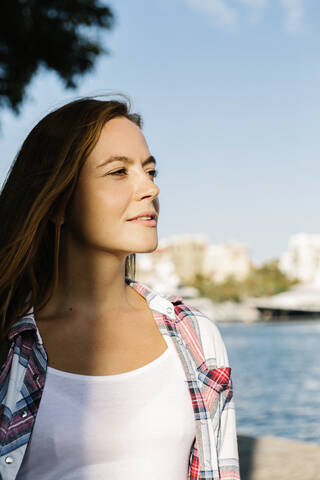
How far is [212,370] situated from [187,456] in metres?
0.21

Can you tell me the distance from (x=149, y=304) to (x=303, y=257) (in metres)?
139

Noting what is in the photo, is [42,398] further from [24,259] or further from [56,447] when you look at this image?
[24,259]

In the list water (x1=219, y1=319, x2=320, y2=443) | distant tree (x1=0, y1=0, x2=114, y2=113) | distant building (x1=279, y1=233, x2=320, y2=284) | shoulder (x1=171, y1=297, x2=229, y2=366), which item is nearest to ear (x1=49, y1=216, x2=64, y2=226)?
shoulder (x1=171, y1=297, x2=229, y2=366)

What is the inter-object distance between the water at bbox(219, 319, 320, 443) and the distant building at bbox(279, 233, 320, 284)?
297 feet

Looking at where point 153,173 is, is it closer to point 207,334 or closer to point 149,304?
point 149,304

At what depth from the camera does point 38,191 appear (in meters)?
1.56

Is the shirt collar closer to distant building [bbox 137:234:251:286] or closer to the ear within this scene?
the ear

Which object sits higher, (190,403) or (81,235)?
(81,235)

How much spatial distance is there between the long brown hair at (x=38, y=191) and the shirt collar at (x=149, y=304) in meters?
0.02

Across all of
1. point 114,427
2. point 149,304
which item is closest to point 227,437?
point 114,427

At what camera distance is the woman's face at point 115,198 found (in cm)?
155

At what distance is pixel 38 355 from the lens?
1.45 metres

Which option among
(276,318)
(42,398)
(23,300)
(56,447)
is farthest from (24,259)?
(276,318)

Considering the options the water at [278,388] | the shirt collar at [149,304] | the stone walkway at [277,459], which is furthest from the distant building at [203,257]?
the shirt collar at [149,304]
